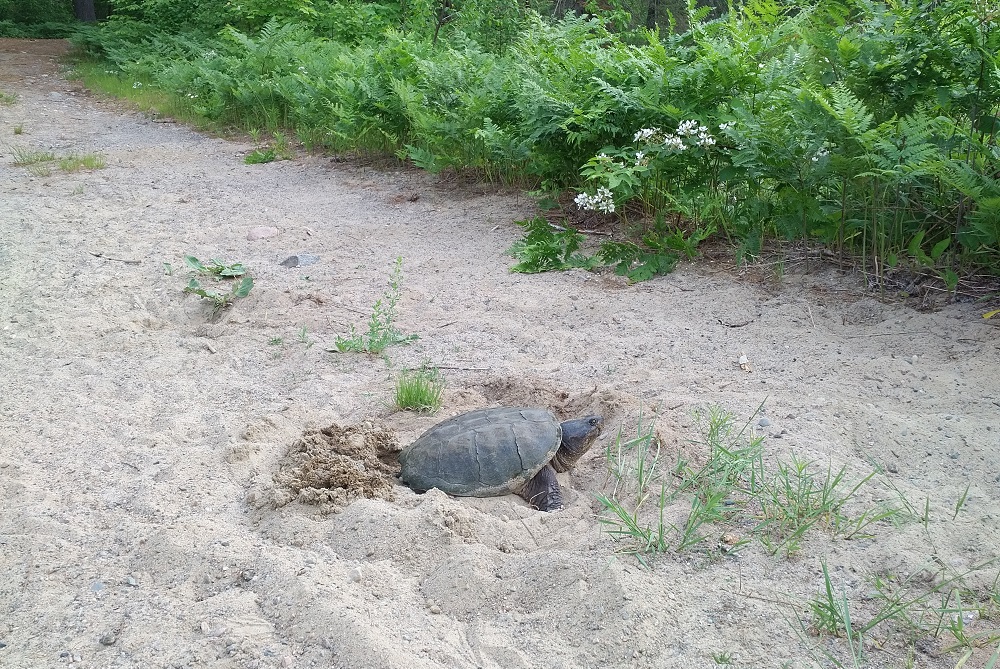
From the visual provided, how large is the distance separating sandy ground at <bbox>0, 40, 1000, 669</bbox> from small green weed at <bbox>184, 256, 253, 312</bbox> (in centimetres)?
11

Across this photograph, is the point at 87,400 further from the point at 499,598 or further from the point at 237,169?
the point at 237,169

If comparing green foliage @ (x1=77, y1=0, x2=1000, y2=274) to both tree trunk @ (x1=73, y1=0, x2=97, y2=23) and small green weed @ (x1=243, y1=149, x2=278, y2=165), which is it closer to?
small green weed @ (x1=243, y1=149, x2=278, y2=165)

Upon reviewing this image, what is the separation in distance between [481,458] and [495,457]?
0.06 meters

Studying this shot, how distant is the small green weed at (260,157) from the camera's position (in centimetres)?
916

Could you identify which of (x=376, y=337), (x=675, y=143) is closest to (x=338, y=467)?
(x=376, y=337)

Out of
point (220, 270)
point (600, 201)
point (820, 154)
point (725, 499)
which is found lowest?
point (220, 270)

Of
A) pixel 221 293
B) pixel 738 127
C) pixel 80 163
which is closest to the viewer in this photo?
pixel 738 127

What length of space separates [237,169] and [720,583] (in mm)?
7775

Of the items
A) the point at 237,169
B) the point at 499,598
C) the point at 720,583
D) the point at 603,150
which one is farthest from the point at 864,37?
the point at 237,169

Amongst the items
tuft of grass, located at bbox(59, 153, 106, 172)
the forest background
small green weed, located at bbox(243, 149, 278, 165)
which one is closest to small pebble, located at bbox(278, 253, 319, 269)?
the forest background

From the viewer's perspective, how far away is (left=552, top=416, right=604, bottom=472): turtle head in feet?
11.0

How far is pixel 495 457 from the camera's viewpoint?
322 cm

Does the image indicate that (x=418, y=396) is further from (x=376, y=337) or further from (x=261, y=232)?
(x=261, y=232)

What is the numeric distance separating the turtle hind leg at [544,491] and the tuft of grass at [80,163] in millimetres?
7323
